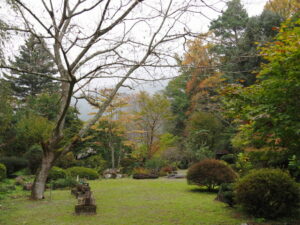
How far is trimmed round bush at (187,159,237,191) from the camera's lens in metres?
9.62

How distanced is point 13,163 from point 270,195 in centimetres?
1584

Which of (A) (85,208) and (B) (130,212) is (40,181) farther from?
(B) (130,212)

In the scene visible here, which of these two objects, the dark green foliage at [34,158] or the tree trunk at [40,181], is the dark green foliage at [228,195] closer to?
the tree trunk at [40,181]

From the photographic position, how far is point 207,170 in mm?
9656

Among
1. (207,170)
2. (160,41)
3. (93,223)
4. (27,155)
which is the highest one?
(160,41)

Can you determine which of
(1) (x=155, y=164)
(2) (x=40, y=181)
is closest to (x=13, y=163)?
(2) (x=40, y=181)

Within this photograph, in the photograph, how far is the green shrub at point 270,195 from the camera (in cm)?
542

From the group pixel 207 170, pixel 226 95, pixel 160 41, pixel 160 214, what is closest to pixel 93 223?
pixel 160 214

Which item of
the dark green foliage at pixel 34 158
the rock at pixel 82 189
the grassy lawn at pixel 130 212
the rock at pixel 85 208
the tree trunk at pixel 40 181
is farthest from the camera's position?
the dark green foliage at pixel 34 158

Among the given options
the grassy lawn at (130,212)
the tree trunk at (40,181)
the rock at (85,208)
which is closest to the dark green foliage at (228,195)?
the grassy lawn at (130,212)

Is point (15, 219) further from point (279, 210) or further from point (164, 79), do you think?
point (279, 210)

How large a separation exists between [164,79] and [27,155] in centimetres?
1504

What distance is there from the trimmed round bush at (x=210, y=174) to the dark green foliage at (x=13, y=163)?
1179 cm

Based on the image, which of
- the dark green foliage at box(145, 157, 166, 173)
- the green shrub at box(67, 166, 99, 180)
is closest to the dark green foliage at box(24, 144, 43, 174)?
the green shrub at box(67, 166, 99, 180)
